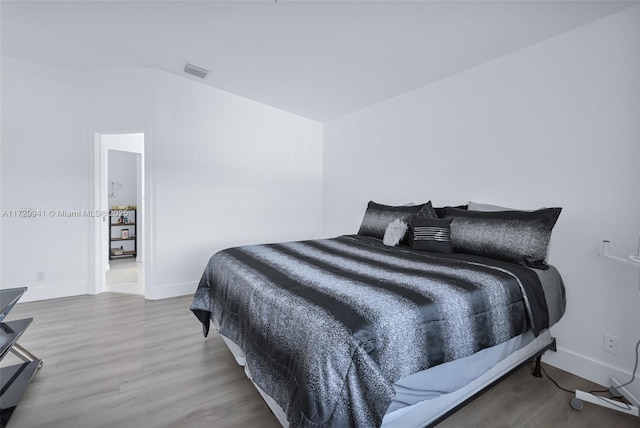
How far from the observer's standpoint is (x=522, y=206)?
2.39 m

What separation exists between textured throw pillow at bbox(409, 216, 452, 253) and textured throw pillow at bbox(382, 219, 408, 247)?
0.14m

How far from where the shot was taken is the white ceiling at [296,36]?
6.88 ft

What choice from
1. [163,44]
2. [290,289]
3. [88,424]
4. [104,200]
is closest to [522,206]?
[290,289]


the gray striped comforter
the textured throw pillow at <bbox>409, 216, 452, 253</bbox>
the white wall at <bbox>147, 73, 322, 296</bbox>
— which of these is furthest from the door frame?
the textured throw pillow at <bbox>409, 216, 452, 253</bbox>

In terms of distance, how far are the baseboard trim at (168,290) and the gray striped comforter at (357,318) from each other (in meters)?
1.77

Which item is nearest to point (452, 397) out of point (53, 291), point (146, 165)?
point (146, 165)

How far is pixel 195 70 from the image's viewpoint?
3324 mm

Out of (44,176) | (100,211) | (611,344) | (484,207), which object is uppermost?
(44,176)

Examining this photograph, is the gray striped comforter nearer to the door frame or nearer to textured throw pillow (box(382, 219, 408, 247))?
textured throw pillow (box(382, 219, 408, 247))

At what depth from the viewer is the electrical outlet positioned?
1.93m

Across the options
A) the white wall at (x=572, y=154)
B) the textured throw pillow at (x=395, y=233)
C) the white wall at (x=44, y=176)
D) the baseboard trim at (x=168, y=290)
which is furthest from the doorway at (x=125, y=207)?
the white wall at (x=572, y=154)

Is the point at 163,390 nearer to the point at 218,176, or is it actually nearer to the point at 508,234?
the point at 508,234

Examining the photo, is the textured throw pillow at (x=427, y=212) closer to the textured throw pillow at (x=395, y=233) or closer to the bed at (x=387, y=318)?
the textured throw pillow at (x=395, y=233)

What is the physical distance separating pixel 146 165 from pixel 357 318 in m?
3.38
